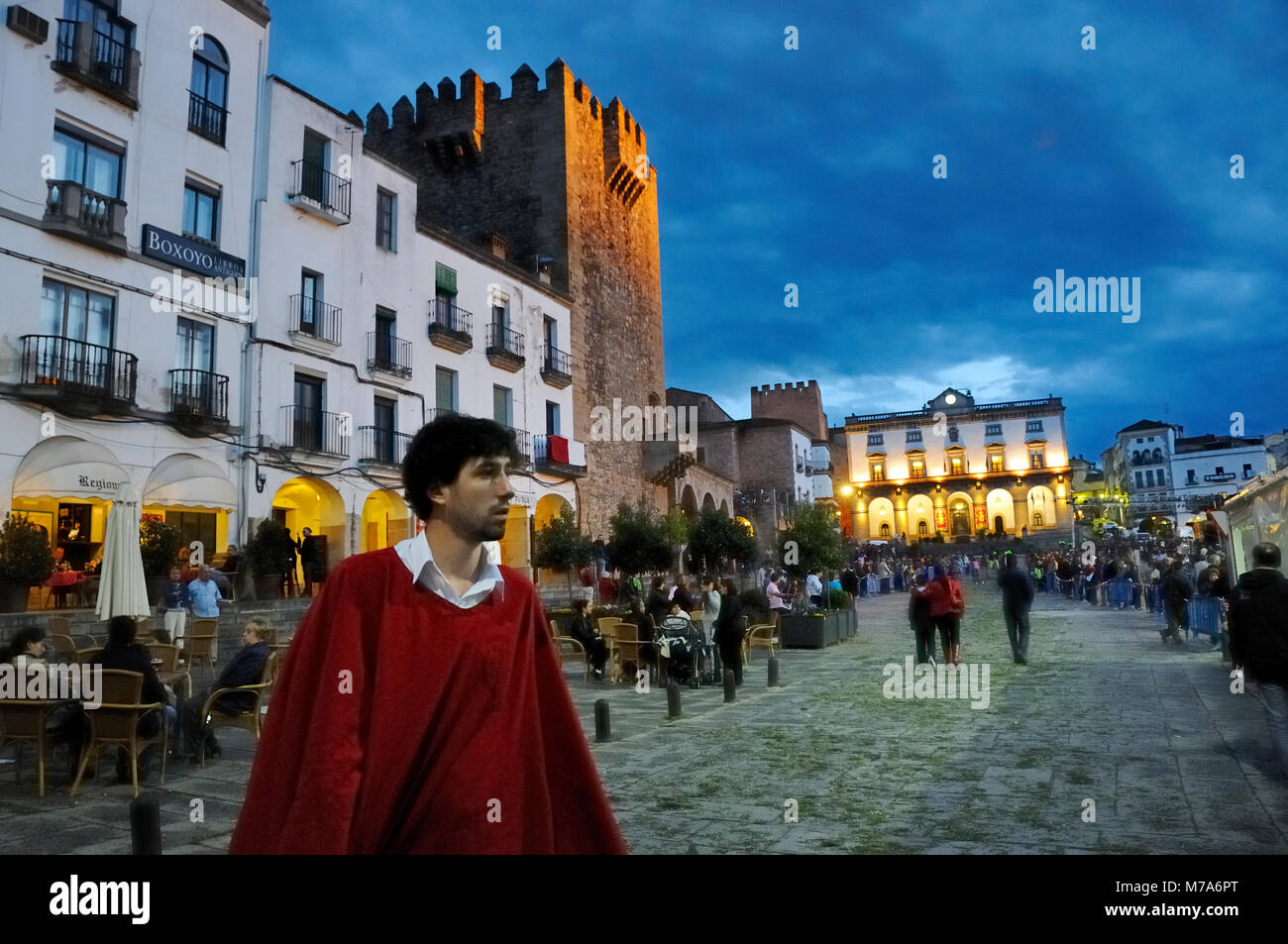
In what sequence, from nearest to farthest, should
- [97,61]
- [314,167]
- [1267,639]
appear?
[1267,639]
[97,61]
[314,167]

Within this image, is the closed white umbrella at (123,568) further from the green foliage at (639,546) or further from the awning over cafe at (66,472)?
the green foliage at (639,546)

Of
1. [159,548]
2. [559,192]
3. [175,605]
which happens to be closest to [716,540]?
[559,192]

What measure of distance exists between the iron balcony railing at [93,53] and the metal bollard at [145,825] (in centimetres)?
1586

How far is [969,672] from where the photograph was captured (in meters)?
12.0

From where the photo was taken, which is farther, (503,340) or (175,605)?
(503,340)

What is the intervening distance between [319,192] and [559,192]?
37.9 ft

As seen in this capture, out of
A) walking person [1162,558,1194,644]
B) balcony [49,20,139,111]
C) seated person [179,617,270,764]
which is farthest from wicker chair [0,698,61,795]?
walking person [1162,558,1194,644]

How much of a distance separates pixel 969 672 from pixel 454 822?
11467mm

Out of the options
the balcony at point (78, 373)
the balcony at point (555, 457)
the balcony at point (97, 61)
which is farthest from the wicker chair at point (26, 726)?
the balcony at point (555, 457)

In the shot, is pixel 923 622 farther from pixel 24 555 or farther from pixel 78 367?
pixel 78 367

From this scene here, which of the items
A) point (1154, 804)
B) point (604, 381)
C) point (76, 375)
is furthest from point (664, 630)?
point (604, 381)

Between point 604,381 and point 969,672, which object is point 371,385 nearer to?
point 604,381

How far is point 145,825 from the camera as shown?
12.8 feet
